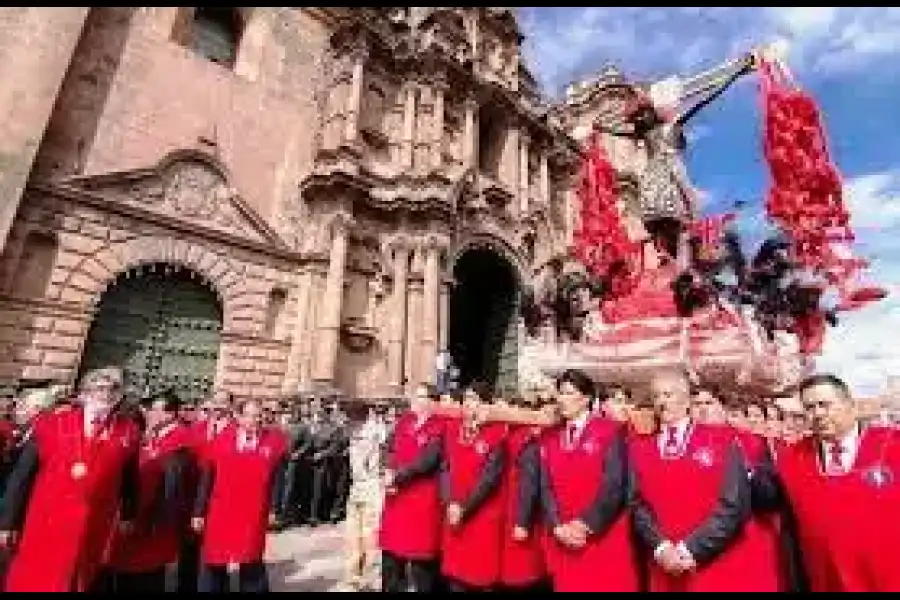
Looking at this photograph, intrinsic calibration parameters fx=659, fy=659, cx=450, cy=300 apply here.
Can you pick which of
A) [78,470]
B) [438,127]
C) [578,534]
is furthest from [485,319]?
[578,534]

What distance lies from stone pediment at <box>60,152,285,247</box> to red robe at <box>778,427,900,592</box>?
12.5 meters

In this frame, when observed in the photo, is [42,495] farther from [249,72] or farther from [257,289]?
[249,72]

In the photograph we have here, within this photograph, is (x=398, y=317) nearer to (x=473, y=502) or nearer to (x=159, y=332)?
(x=159, y=332)

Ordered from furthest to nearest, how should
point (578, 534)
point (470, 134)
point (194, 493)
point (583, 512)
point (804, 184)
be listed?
1. point (470, 134)
2. point (804, 184)
3. point (194, 493)
4. point (583, 512)
5. point (578, 534)

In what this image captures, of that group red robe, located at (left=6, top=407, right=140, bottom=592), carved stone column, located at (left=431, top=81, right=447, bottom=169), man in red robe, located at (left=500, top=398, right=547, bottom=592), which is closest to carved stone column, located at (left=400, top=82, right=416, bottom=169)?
carved stone column, located at (left=431, top=81, right=447, bottom=169)

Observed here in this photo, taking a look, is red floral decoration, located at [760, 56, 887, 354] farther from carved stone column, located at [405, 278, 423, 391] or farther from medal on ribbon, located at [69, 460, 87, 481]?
medal on ribbon, located at [69, 460, 87, 481]

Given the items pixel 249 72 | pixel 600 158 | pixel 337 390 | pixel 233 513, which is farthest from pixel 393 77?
pixel 233 513

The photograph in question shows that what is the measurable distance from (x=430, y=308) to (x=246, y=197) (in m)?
4.83

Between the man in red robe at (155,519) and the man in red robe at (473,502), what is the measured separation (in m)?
2.28

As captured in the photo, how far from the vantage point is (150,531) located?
538 centimetres

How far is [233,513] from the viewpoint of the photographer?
5.59 meters

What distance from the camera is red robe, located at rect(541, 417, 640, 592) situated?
360 centimetres

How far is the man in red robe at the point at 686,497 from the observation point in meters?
3.18

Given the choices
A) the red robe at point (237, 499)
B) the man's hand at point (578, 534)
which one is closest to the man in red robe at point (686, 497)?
the man's hand at point (578, 534)
